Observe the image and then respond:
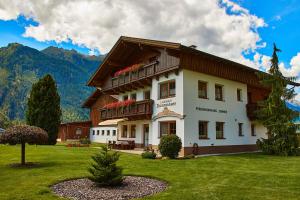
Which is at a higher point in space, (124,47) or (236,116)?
(124,47)

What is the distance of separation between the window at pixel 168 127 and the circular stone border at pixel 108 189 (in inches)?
453

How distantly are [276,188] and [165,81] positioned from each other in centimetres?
1458

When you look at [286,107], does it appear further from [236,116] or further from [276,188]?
[276,188]

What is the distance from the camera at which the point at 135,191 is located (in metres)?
8.75

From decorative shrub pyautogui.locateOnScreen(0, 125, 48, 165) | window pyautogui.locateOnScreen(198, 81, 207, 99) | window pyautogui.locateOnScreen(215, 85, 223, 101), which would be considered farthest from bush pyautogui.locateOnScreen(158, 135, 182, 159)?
decorative shrub pyautogui.locateOnScreen(0, 125, 48, 165)

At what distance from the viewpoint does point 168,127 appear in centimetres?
2233

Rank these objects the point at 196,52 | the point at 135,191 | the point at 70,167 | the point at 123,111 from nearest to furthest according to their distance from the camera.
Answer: the point at 135,191
the point at 70,167
the point at 196,52
the point at 123,111

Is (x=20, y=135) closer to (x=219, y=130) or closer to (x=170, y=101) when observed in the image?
(x=170, y=101)

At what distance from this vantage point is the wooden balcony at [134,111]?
2381 centimetres

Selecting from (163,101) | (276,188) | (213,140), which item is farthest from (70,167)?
(213,140)

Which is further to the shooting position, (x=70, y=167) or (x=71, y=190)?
(x=70, y=167)

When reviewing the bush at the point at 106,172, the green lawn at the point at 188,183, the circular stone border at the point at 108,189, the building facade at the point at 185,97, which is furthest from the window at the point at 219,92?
the bush at the point at 106,172

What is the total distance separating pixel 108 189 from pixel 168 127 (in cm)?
1362

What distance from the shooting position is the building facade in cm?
2111
